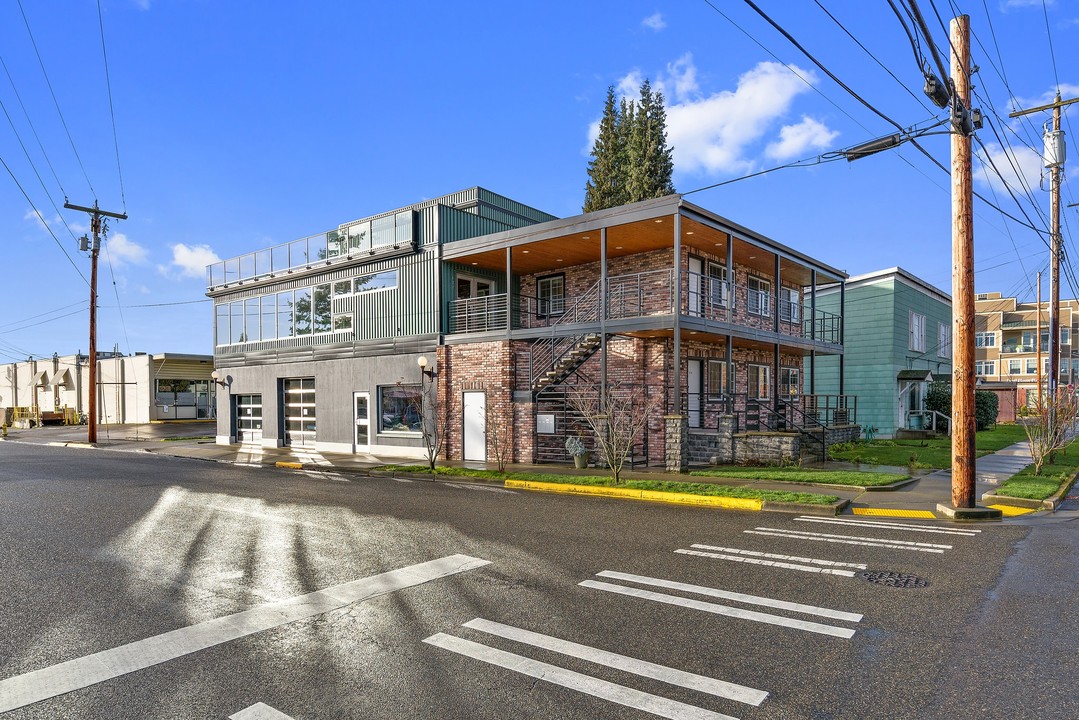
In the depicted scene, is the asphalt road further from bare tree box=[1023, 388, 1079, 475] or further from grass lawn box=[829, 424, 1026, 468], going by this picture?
grass lawn box=[829, 424, 1026, 468]

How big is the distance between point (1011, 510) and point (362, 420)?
735 inches

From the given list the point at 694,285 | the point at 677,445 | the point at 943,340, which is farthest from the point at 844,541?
the point at 943,340

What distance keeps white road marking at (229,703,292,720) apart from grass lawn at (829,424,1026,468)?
1651 centimetres

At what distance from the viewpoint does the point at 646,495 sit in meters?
12.7

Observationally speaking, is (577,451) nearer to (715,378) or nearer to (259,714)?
(715,378)

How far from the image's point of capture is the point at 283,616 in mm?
5695

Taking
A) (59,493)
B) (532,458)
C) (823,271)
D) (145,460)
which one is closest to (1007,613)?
(532,458)

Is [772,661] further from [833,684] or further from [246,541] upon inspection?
[246,541]

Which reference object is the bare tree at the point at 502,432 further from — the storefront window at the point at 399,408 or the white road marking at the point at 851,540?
the white road marking at the point at 851,540

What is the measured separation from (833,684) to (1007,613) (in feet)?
8.29

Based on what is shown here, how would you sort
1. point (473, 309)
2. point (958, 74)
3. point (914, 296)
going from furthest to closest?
point (914, 296) → point (473, 309) → point (958, 74)

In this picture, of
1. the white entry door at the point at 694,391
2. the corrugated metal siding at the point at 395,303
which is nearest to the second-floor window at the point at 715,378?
the white entry door at the point at 694,391

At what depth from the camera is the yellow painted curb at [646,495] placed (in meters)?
11.5

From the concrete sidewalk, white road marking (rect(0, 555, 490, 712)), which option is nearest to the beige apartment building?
the concrete sidewalk
